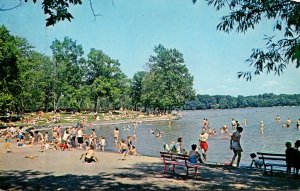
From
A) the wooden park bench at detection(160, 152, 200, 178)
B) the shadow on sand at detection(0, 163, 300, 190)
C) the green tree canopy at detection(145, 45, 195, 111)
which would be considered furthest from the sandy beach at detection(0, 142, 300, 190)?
the green tree canopy at detection(145, 45, 195, 111)

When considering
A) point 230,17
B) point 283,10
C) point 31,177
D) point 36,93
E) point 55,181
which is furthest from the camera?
point 36,93

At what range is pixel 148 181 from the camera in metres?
10.9

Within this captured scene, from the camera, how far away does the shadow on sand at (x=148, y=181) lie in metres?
→ 9.98

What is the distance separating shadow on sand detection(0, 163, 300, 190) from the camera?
9.98m

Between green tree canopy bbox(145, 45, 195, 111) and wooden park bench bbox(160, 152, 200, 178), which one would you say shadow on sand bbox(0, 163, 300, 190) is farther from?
green tree canopy bbox(145, 45, 195, 111)

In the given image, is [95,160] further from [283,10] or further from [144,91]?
[144,91]

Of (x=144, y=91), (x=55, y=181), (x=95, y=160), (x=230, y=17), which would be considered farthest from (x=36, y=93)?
(x=230, y=17)

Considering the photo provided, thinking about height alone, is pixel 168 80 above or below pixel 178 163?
above

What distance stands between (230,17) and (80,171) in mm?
9122

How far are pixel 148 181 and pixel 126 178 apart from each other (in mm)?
944

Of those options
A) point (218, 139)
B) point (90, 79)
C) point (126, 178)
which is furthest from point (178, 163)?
point (90, 79)

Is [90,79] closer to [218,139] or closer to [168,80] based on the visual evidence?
[168,80]

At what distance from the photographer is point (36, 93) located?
2677 inches

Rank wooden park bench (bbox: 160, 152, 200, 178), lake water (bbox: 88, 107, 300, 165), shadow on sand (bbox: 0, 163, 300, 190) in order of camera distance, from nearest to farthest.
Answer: shadow on sand (bbox: 0, 163, 300, 190) → wooden park bench (bbox: 160, 152, 200, 178) → lake water (bbox: 88, 107, 300, 165)
